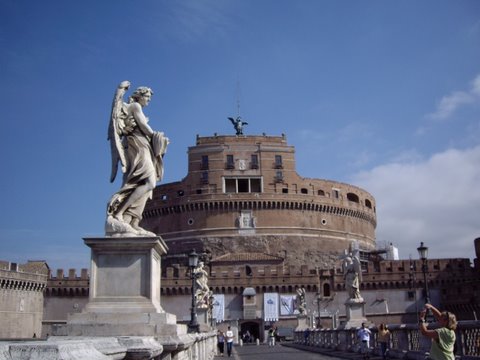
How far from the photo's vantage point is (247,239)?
190 ft

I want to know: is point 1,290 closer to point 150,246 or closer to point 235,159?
point 235,159

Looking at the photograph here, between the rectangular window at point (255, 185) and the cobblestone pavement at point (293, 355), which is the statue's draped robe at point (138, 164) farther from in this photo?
the rectangular window at point (255, 185)

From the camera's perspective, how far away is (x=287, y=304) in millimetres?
50031

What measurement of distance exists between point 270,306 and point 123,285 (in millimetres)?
45612

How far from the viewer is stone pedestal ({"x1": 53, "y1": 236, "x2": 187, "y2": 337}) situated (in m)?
5.48

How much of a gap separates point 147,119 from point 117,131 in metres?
0.43

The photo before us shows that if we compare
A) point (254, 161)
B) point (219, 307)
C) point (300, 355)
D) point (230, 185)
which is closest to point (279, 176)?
point (254, 161)

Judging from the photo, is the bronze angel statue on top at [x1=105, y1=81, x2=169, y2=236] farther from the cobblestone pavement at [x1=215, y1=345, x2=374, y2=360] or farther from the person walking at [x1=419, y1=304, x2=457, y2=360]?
the cobblestone pavement at [x1=215, y1=345, x2=374, y2=360]

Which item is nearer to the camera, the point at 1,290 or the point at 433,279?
the point at 1,290

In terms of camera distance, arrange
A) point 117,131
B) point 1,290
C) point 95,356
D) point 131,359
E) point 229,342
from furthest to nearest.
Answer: point 1,290, point 229,342, point 117,131, point 131,359, point 95,356

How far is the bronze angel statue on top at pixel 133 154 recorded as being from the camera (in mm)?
6082

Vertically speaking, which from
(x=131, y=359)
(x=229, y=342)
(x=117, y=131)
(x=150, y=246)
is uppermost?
(x=117, y=131)

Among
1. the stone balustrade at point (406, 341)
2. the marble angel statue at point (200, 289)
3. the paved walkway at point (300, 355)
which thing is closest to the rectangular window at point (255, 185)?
the marble angel statue at point (200, 289)

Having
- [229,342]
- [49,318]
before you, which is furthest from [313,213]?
[229,342]
